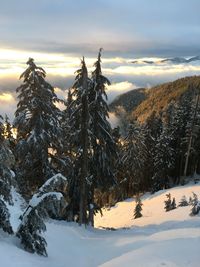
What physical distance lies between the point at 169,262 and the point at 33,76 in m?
15.4

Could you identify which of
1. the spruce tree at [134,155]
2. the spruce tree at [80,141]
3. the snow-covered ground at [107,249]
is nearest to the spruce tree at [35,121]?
the spruce tree at [80,141]

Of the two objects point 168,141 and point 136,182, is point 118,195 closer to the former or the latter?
point 136,182

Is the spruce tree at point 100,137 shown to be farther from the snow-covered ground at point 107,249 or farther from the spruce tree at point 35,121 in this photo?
the snow-covered ground at point 107,249

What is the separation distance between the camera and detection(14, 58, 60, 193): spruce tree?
25.2 m

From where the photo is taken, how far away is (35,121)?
25.6 m

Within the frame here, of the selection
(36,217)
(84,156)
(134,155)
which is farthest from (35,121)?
(134,155)

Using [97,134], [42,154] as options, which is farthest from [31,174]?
[97,134]

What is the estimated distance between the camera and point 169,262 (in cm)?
1302

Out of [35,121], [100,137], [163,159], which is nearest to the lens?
[35,121]

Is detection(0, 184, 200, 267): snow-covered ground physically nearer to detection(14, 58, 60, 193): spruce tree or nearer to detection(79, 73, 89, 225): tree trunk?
detection(79, 73, 89, 225): tree trunk

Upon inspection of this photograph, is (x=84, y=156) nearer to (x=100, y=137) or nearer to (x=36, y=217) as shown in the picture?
(x=100, y=137)

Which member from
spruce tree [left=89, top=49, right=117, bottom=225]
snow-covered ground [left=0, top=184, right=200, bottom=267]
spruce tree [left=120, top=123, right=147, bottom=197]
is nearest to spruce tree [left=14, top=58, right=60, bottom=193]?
spruce tree [left=89, top=49, right=117, bottom=225]

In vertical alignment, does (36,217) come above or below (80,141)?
below

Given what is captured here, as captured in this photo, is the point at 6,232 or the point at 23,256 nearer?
the point at 23,256
